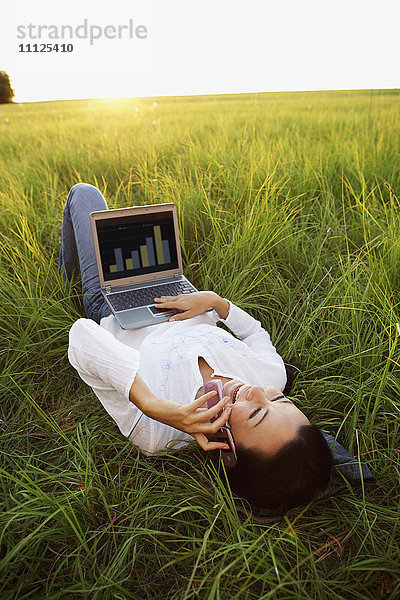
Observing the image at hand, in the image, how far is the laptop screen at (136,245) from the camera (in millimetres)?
2035

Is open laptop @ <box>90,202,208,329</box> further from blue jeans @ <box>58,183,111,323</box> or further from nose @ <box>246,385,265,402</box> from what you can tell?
nose @ <box>246,385,265,402</box>

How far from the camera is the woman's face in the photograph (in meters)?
1.33

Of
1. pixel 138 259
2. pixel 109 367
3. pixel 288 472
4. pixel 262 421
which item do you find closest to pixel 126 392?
pixel 109 367

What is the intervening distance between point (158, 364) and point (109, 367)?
0.88 ft

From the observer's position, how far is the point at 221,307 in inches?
78.5

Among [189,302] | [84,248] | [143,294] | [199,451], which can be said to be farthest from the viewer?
[84,248]

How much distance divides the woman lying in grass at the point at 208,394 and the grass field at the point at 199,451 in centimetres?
11

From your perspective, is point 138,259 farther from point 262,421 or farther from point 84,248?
point 262,421

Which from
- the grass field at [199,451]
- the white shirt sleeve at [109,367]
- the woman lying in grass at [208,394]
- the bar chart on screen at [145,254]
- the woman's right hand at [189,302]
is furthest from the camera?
the bar chart on screen at [145,254]

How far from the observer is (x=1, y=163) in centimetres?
396

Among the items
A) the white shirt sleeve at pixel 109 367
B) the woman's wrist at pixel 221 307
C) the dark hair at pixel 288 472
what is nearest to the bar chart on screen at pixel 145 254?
the woman's wrist at pixel 221 307

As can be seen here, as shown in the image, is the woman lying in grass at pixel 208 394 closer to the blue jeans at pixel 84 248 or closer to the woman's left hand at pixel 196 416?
the woman's left hand at pixel 196 416

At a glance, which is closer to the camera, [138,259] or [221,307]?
[221,307]

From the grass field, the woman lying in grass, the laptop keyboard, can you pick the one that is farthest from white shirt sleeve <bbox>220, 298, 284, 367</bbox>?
the laptop keyboard
